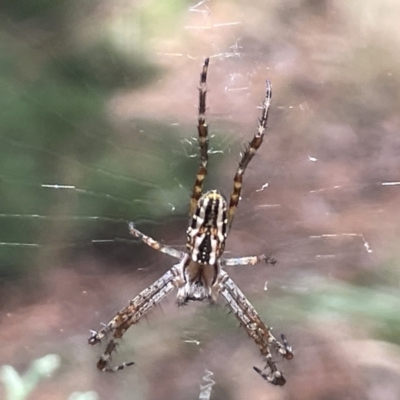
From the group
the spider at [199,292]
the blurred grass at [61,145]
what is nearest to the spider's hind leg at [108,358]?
the spider at [199,292]

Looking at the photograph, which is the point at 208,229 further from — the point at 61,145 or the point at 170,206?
the point at 61,145

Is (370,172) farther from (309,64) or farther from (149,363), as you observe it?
(149,363)

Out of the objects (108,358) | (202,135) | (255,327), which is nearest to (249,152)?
(202,135)

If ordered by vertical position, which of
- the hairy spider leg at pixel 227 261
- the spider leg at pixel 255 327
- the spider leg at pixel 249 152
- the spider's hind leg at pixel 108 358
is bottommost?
the spider's hind leg at pixel 108 358

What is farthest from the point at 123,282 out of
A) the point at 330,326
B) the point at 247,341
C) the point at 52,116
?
the point at 330,326

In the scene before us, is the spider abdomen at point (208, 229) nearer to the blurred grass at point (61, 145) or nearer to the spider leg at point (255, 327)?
the spider leg at point (255, 327)

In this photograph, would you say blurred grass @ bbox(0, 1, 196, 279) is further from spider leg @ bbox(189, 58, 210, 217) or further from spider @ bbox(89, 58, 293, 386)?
spider leg @ bbox(189, 58, 210, 217)
